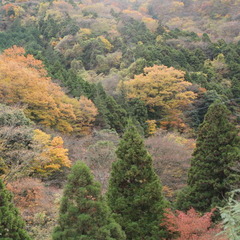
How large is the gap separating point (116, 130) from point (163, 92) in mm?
6653

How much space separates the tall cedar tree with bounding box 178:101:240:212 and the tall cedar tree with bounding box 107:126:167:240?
2901 millimetres

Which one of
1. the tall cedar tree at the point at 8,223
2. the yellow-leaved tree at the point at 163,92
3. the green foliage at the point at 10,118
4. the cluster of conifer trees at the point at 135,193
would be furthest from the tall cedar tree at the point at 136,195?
the yellow-leaved tree at the point at 163,92

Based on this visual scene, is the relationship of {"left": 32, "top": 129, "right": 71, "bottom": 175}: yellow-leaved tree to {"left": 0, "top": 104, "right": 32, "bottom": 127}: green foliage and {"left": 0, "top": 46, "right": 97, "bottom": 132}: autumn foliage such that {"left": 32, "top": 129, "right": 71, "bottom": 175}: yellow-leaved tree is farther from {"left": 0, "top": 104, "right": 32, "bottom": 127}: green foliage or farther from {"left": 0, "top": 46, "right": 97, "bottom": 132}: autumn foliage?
{"left": 0, "top": 46, "right": 97, "bottom": 132}: autumn foliage

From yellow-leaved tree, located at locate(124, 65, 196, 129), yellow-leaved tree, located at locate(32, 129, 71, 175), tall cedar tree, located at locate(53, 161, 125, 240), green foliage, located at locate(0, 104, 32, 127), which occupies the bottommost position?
yellow-leaved tree, located at locate(124, 65, 196, 129)

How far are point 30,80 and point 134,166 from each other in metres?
15.7

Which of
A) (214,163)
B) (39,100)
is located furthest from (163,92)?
(214,163)

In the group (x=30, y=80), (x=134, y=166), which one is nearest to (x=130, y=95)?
(x=30, y=80)

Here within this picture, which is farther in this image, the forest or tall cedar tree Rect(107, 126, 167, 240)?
tall cedar tree Rect(107, 126, 167, 240)

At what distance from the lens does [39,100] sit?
23.2 metres

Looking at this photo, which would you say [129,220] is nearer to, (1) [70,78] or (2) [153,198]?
(2) [153,198]

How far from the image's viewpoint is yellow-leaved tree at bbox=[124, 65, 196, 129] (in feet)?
102

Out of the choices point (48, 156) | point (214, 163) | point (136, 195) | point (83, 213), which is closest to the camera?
point (83, 213)

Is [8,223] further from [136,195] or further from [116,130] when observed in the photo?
[116,130]

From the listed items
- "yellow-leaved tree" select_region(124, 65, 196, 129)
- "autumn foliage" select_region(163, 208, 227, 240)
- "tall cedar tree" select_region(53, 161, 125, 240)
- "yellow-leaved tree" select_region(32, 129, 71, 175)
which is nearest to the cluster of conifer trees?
"tall cedar tree" select_region(53, 161, 125, 240)
